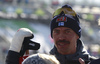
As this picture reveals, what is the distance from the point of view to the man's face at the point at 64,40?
266cm

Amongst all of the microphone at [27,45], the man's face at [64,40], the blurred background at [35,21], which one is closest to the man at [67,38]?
the man's face at [64,40]

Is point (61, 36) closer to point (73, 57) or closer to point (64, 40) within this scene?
point (64, 40)

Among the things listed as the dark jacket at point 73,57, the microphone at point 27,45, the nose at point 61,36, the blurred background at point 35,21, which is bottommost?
the blurred background at point 35,21

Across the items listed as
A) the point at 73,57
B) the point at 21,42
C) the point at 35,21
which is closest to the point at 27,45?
the point at 21,42

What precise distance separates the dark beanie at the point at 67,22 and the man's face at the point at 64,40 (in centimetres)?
4

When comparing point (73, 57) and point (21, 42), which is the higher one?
point (21, 42)

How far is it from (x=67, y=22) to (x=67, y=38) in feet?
0.51

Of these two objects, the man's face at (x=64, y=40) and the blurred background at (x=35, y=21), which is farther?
the blurred background at (x=35, y=21)

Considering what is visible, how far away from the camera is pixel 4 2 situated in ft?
118

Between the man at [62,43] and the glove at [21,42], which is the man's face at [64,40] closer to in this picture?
the man at [62,43]

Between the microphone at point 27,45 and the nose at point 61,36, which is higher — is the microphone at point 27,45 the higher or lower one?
the lower one

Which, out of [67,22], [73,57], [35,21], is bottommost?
[35,21]

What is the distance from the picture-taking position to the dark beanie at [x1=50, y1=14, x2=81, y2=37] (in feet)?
8.96

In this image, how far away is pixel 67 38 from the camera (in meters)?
2.67
